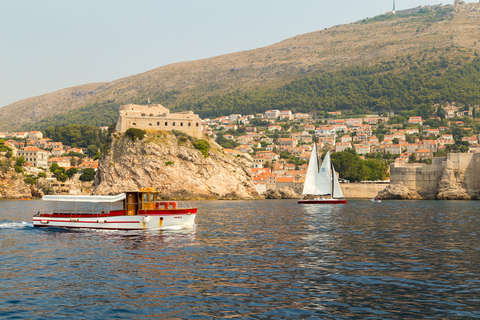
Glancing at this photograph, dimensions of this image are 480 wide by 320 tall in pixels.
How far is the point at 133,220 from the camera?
1161 inches

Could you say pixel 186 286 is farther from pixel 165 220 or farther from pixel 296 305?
pixel 165 220

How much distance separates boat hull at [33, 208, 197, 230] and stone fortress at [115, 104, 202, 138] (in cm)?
5904

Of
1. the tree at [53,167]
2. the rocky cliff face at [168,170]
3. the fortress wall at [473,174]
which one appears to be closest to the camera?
the rocky cliff face at [168,170]

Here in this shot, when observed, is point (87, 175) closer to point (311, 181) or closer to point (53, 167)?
point (53, 167)

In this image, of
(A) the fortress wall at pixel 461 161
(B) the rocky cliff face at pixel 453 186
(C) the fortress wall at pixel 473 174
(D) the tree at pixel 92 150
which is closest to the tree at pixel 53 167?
(D) the tree at pixel 92 150

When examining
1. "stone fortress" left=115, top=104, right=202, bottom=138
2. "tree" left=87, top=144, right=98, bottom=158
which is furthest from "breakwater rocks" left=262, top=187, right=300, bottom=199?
"tree" left=87, top=144, right=98, bottom=158

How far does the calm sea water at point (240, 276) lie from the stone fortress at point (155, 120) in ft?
206

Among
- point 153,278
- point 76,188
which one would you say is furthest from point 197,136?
point 153,278

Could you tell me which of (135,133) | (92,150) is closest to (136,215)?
(135,133)

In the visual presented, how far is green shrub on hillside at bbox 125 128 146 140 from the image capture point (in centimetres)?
8425

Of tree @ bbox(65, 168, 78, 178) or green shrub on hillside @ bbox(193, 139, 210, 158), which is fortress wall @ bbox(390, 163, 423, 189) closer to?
green shrub on hillside @ bbox(193, 139, 210, 158)

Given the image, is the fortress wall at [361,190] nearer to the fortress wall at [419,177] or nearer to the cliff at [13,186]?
the fortress wall at [419,177]

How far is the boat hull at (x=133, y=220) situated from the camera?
29.5 metres

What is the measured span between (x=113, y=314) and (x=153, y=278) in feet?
12.8
